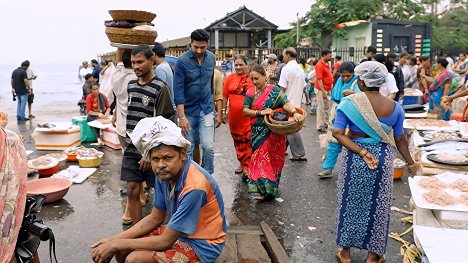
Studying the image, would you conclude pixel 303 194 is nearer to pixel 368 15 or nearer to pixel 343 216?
pixel 343 216

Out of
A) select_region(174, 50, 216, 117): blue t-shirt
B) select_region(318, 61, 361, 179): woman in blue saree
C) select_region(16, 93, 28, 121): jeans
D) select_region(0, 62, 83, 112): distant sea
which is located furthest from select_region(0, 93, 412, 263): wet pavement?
select_region(0, 62, 83, 112): distant sea

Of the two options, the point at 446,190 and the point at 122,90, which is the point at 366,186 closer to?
the point at 446,190

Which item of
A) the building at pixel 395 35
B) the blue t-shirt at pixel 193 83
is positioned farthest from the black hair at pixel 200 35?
the building at pixel 395 35

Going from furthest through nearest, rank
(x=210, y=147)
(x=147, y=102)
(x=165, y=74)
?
(x=210, y=147) < (x=165, y=74) < (x=147, y=102)

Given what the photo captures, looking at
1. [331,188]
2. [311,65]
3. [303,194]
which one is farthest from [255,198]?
[311,65]

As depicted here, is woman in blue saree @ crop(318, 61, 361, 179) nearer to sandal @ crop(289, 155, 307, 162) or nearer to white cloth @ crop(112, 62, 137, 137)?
sandal @ crop(289, 155, 307, 162)

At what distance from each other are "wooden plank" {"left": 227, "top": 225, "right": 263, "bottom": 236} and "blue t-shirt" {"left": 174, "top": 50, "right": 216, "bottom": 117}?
183 cm

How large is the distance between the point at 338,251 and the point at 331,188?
2046mm

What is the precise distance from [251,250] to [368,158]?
127 cm

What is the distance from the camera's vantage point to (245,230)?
4219 mm

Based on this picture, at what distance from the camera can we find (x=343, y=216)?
3.70 meters

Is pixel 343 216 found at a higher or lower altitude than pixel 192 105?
lower

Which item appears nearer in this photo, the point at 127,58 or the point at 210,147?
the point at 127,58

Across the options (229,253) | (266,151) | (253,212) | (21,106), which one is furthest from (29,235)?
(21,106)
